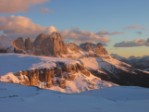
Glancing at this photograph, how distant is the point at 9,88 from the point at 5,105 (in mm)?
17558

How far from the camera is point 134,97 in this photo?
192ft

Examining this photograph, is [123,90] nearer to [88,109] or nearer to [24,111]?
[88,109]

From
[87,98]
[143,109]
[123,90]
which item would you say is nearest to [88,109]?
[143,109]

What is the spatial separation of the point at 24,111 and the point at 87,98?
13.4 meters

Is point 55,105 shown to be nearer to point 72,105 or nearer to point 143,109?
point 72,105

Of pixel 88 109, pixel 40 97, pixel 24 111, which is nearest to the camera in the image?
pixel 24 111

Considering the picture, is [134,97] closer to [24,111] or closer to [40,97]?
[40,97]

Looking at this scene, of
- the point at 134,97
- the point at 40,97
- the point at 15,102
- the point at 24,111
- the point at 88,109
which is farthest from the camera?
the point at 134,97

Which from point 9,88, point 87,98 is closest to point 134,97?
point 87,98

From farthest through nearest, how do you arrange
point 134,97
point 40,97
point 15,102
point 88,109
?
point 134,97
point 40,97
point 15,102
point 88,109

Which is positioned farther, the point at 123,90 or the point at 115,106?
the point at 123,90

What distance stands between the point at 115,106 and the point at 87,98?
21.0 feet

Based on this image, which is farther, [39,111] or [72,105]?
[72,105]

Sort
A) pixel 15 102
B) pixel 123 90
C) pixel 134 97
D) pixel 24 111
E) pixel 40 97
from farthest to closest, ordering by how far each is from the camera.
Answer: pixel 123 90, pixel 134 97, pixel 40 97, pixel 15 102, pixel 24 111
